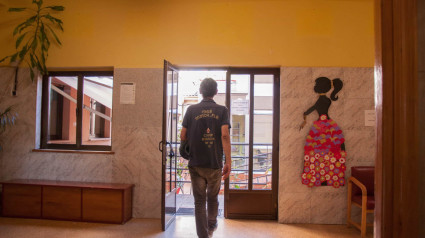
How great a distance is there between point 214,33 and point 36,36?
257 centimetres

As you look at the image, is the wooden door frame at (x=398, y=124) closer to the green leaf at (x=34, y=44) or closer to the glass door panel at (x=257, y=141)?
the glass door panel at (x=257, y=141)

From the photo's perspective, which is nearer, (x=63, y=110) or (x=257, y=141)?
(x=257, y=141)

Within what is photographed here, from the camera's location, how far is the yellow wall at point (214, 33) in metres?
3.37

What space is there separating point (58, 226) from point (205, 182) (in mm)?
2134

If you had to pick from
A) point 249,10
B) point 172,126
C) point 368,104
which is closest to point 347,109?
point 368,104

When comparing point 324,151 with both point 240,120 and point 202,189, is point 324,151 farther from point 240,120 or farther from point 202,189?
point 202,189

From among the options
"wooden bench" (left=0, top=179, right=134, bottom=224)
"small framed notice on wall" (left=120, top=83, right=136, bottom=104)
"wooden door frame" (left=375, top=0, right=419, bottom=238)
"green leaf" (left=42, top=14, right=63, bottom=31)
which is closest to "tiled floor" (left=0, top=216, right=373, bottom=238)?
"wooden bench" (left=0, top=179, right=134, bottom=224)

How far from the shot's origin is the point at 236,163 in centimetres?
394

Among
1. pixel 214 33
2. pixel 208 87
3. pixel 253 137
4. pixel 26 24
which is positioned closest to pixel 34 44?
pixel 26 24

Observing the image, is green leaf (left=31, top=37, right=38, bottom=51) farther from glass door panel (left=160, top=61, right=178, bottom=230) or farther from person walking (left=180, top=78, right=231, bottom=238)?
person walking (left=180, top=78, right=231, bottom=238)

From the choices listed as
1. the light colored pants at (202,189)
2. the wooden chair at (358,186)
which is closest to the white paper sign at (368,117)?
the wooden chair at (358,186)

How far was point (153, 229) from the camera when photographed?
122 inches

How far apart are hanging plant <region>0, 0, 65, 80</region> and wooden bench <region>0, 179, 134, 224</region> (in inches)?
62.2

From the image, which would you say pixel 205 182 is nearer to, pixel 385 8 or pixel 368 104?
pixel 385 8
